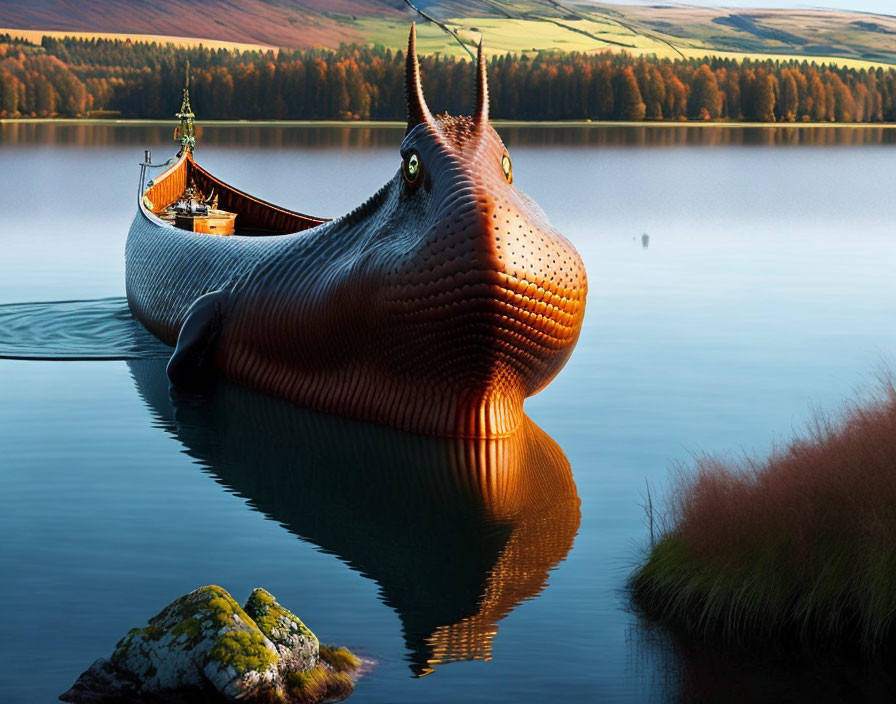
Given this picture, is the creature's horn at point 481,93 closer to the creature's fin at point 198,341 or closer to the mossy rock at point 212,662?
the creature's fin at point 198,341

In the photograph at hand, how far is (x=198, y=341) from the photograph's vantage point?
755 inches

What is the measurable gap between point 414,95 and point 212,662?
29.6 feet

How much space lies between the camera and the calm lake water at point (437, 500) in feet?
33.0

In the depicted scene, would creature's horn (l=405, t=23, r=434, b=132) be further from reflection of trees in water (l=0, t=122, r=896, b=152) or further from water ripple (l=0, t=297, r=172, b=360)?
reflection of trees in water (l=0, t=122, r=896, b=152)

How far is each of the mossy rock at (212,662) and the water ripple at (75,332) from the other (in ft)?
40.7

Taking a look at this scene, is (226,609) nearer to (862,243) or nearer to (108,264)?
(108,264)

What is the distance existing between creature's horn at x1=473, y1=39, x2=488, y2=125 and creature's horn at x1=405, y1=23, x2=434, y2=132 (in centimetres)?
51

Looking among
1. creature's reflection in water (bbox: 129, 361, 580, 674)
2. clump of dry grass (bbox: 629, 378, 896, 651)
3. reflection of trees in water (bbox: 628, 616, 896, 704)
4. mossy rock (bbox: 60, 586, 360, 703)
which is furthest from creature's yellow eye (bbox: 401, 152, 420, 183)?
mossy rock (bbox: 60, 586, 360, 703)

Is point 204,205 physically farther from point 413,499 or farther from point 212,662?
point 212,662

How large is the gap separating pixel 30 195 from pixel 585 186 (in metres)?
23.0

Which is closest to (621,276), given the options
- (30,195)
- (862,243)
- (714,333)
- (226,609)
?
(714,333)

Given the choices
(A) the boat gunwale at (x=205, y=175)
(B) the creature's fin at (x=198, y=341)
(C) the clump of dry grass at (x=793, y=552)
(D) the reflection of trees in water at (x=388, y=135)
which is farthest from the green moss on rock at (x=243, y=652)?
(D) the reflection of trees in water at (x=388, y=135)

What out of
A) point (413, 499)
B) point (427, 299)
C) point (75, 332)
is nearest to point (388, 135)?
point (75, 332)

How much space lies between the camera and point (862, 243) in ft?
134
